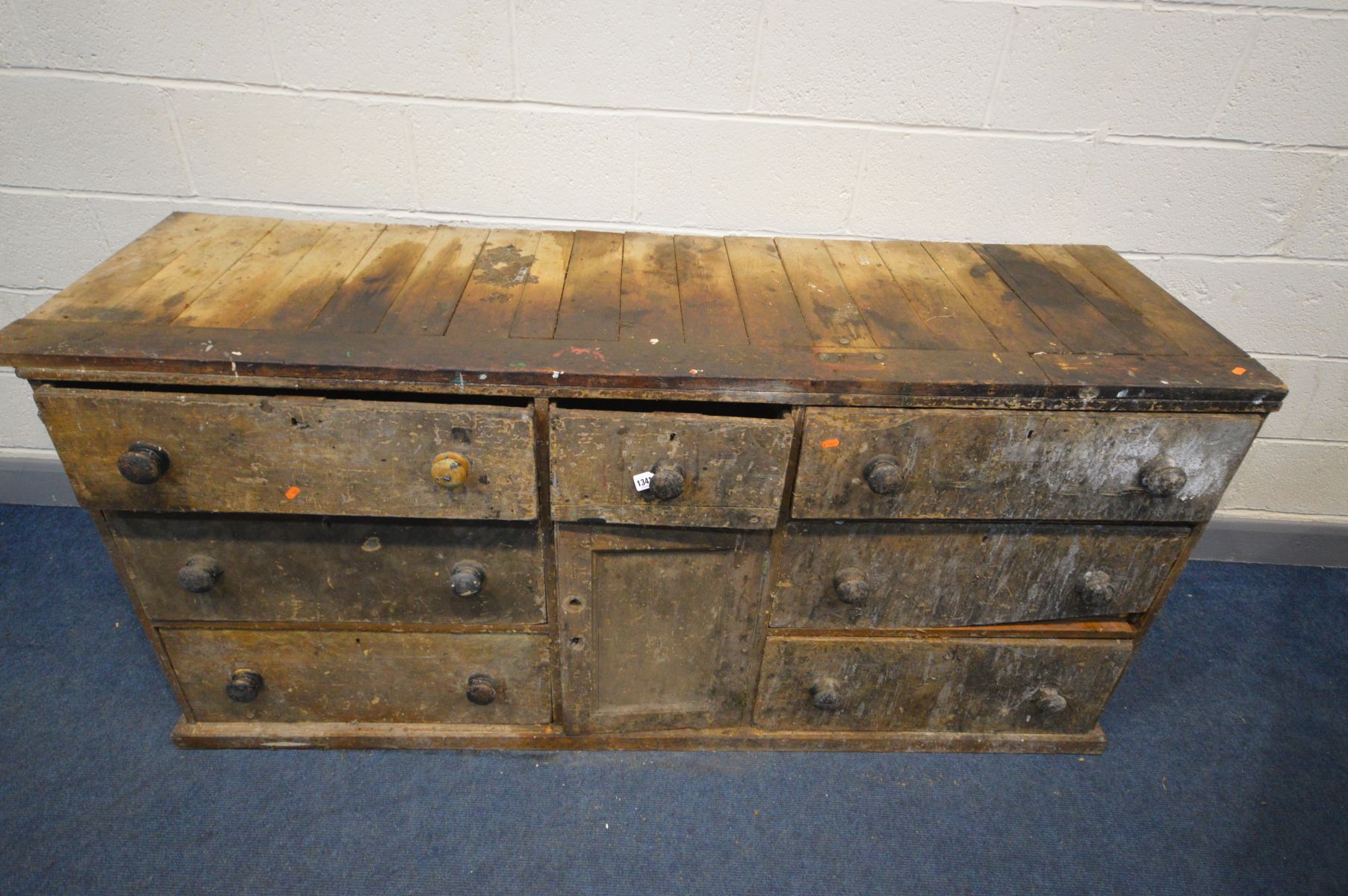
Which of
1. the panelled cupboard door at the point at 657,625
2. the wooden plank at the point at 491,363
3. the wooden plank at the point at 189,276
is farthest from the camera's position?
the panelled cupboard door at the point at 657,625

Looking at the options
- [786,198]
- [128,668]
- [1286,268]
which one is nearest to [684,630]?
[786,198]

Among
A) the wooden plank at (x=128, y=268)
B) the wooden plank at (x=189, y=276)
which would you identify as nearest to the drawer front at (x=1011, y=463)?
the wooden plank at (x=189, y=276)

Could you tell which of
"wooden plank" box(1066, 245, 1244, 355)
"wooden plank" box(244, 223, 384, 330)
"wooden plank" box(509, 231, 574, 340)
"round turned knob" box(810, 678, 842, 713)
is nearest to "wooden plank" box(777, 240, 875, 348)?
"wooden plank" box(509, 231, 574, 340)

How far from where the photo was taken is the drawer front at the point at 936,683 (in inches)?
60.6

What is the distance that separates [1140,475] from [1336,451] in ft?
4.30

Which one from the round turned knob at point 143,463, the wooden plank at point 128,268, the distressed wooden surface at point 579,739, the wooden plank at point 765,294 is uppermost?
the wooden plank at point 765,294

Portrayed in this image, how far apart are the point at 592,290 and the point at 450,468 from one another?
0.44m

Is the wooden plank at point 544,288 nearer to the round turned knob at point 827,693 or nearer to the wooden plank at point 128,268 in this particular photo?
the wooden plank at point 128,268

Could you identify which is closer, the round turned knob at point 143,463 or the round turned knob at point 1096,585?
the round turned knob at point 143,463

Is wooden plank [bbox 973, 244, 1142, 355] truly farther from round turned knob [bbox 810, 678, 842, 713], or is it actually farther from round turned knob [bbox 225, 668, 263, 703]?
round turned knob [bbox 225, 668, 263, 703]

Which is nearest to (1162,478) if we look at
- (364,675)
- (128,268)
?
(364,675)

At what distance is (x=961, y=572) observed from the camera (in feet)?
4.72

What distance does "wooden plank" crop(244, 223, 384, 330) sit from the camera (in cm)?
127

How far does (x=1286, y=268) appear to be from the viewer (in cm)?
185
